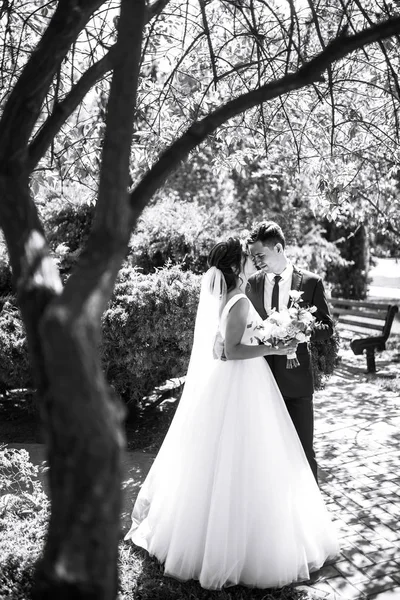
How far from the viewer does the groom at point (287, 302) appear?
457 centimetres

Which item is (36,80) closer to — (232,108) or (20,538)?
(232,108)

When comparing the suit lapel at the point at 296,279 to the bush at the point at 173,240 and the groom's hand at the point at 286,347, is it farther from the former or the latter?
the bush at the point at 173,240

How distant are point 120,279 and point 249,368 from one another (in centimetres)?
330

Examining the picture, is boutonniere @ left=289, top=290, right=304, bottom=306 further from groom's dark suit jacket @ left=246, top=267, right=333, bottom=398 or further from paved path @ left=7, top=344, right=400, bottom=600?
paved path @ left=7, top=344, right=400, bottom=600

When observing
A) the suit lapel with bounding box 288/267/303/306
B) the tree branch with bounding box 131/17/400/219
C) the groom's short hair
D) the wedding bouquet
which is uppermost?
the tree branch with bounding box 131/17/400/219

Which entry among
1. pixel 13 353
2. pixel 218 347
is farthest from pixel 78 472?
pixel 13 353

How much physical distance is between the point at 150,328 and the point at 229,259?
254 centimetres

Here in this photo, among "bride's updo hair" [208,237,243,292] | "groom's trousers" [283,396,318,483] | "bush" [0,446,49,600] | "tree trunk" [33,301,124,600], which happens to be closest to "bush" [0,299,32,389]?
"bush" [0,446,49,600]

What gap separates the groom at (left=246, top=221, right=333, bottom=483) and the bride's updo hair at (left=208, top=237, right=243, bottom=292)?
25 centimetres

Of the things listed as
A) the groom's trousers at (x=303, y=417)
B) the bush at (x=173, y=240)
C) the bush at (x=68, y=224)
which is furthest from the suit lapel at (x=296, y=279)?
the bush at (x=68, y=224)

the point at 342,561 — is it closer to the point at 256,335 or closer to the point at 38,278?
the point at 256,335

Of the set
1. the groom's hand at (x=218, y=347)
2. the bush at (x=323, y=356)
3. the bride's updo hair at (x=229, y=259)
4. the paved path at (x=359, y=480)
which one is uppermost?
the bride's updo hair at (x=229, y=259)

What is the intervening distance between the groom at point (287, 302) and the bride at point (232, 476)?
251 mm

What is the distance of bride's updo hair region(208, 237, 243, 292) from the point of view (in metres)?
4.30
